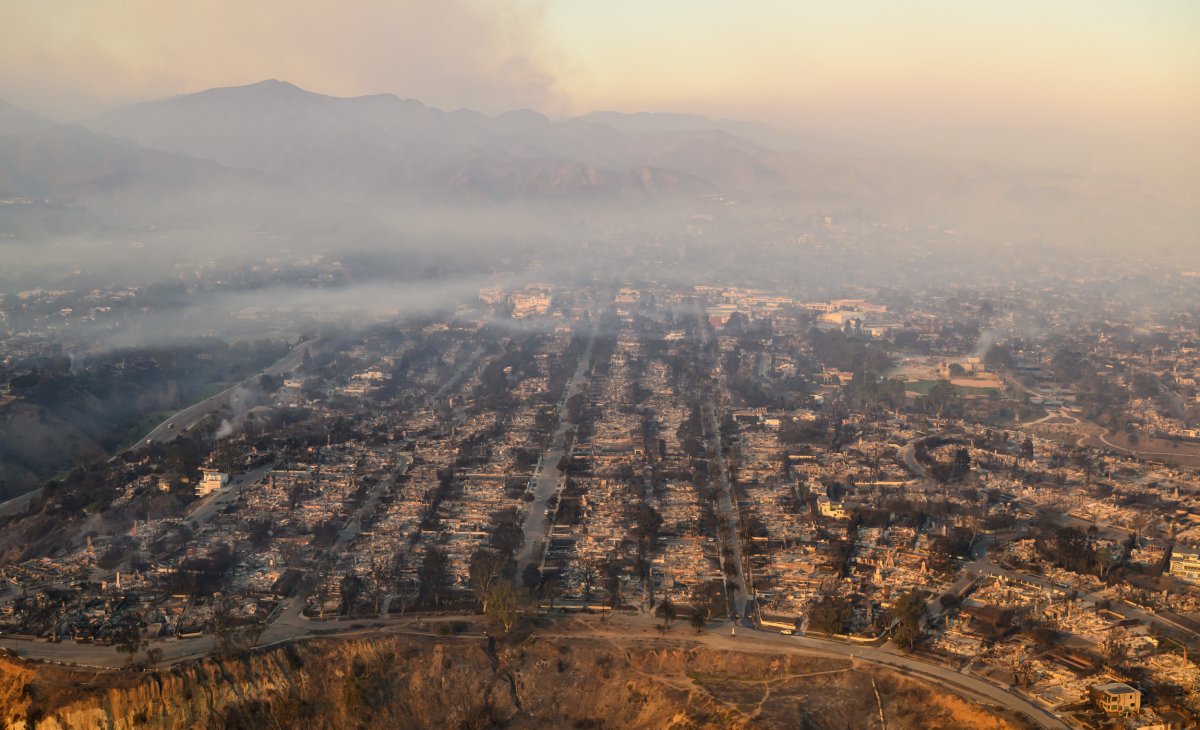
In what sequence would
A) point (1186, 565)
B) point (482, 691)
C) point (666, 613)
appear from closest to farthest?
point (482, 691) < point (666, 613) < point (1186, 565)

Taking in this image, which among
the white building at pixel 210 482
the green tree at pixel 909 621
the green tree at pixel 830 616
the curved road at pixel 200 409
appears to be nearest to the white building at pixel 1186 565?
the green tree at pixel 909 621

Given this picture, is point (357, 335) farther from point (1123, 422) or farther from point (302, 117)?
Answer: point (302, 117)

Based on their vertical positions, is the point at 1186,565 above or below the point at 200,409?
above

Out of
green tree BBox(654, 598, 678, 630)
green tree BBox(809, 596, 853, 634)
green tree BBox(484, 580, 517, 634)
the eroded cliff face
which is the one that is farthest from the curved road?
green tree BBox(809, 596, 853, 634)

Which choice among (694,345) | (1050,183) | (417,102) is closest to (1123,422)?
(694,345)

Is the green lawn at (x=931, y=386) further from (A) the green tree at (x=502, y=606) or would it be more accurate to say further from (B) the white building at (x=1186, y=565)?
(A) the green tree at (x=502, y=606)

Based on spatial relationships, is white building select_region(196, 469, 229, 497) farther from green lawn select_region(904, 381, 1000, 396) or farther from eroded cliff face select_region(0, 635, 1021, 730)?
green lawn select_region(904, 381, 1000, 396)

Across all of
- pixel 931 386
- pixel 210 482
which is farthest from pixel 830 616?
pixel 931 386

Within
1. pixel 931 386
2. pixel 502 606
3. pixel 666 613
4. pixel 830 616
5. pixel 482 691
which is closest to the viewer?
pixel 482 691

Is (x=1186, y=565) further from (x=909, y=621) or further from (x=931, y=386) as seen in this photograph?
(x=931, y=386)
